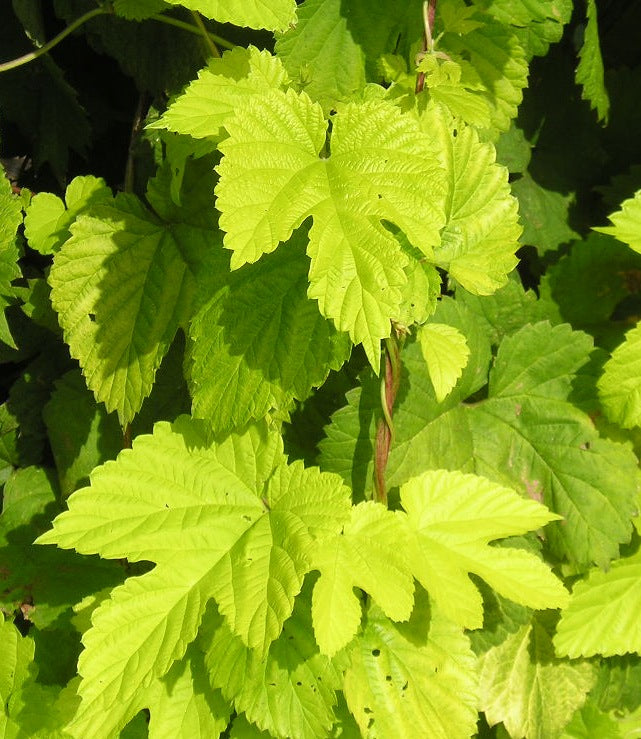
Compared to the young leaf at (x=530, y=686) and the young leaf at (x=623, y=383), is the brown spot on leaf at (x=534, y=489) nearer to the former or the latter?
the young leaf at (x=623, y=383)

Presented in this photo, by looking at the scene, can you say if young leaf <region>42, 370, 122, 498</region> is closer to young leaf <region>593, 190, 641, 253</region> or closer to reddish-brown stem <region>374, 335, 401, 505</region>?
reddish-brown stem <region>374, 335, 401, 505</region>

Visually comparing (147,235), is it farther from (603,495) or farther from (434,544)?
(603,495)

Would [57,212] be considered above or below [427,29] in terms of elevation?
below

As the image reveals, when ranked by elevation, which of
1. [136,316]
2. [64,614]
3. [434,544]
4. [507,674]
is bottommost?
[507,674]

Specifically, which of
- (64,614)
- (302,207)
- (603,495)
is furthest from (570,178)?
(64,614)

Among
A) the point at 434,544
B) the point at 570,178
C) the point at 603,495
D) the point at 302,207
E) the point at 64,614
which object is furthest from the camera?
the point at 570,178

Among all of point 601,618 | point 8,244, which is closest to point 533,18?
point 8,244

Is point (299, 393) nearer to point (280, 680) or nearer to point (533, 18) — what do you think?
point (280, 680)
